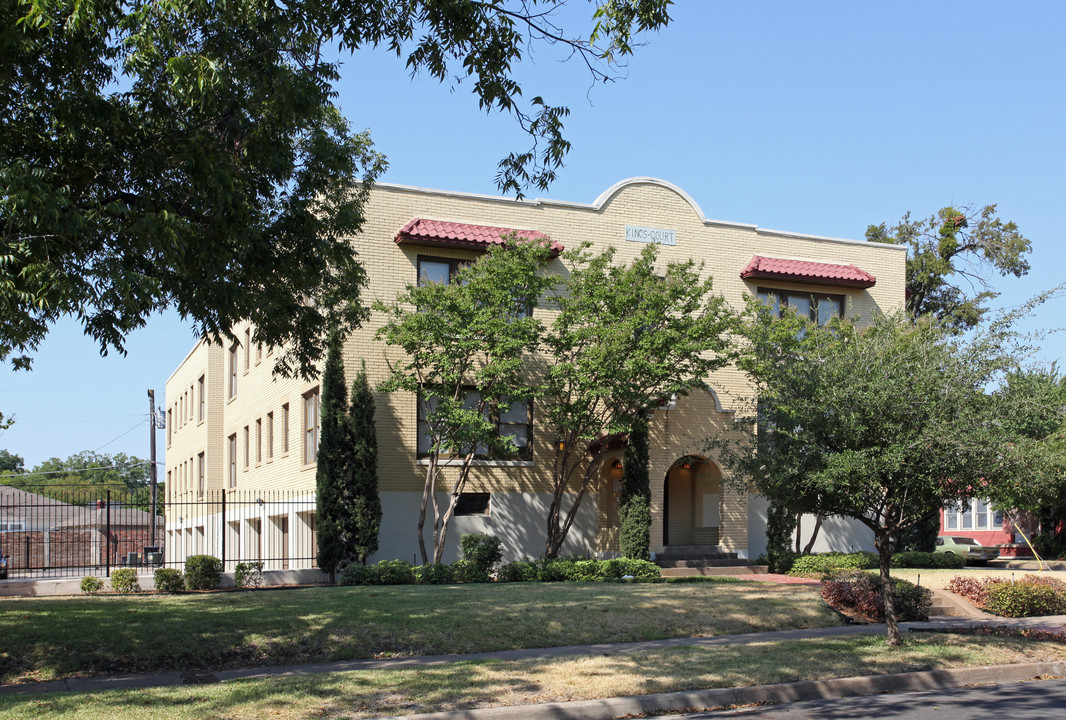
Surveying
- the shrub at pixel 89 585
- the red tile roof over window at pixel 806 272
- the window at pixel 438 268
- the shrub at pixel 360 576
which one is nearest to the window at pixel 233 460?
the window at pixel 438 268

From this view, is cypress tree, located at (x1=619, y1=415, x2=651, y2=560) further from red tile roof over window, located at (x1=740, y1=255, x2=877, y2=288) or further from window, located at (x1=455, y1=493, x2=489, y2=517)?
red tile roof over window, located at (x1=740, y1=255, x2=877, y2=288)

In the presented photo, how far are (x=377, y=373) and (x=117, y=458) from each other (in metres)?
116

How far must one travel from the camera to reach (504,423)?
25.6 meters

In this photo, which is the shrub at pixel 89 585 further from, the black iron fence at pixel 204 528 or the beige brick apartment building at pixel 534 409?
the beige brick apartment building at pixel 534 409

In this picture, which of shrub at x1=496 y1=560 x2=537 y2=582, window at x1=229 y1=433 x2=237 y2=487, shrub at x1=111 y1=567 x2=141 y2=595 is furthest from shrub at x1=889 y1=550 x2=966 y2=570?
window at x1=229 y1=433 x2=237 y2=487

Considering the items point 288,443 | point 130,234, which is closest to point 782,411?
point 130,234

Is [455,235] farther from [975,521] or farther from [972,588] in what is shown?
[975,521]

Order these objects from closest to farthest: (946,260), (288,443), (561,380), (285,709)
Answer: (285,709) < (561,380) < (288,443) < (946,260)

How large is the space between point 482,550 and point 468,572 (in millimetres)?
935

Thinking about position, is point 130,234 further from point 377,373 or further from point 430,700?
point 377,373

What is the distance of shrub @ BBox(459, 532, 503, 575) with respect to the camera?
74.2 ft

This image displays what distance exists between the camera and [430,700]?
31.8ft

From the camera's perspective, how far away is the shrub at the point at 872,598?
1588 cm

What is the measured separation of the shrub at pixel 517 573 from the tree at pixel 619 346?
2.59 metres
